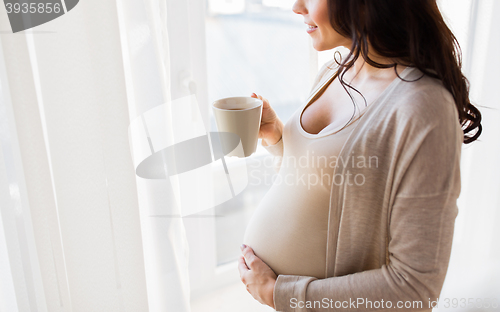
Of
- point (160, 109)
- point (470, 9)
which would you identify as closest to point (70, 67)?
point (160, 109)

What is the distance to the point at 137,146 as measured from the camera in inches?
34.1

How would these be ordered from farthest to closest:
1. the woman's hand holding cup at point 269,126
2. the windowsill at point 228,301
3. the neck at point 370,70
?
the windowsill at point 228,301
the woman's hand holding cup at point 269,126
the neck at point 370,70

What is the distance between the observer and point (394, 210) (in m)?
0.62

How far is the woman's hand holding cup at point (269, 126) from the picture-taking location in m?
0.92

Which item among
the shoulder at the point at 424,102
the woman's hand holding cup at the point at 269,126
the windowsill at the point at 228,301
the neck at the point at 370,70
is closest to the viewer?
the shoulder at the point at 424,102

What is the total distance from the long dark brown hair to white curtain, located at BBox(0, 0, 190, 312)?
444 millimetres

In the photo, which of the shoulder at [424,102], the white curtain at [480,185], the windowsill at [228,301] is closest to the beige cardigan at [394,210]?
the shoulder at [424,102]

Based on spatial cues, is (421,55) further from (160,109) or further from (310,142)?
(160,109)

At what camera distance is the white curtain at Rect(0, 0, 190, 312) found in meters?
0.74

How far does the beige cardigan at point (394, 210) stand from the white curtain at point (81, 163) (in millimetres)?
405

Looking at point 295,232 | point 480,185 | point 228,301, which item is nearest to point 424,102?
point 295,232

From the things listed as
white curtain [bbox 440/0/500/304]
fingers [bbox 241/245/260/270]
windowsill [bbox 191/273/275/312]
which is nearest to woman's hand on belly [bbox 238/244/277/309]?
fingers [bbox 241/245/260/270]

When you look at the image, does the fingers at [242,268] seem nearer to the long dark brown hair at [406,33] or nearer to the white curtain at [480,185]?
the long dark brown hair at [406,33]

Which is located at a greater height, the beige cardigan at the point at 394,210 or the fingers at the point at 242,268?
the beige cardigan at the point at 394,210
